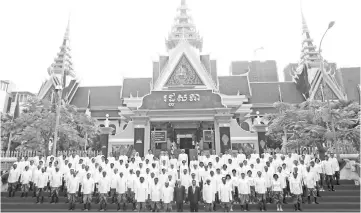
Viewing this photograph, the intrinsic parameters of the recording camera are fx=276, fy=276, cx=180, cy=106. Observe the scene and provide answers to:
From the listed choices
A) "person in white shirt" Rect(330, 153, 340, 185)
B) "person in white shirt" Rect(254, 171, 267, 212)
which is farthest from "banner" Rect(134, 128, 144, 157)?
"person in white shirt" Rect(330, 153, 340, 185)

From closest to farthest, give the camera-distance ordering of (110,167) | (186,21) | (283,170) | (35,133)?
1. (283,170)
2. (110,167)
3. (35,133)
4. (186,21)

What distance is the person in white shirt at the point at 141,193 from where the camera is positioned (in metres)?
9.38

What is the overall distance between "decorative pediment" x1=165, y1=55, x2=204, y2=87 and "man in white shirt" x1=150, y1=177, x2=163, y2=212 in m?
15.8

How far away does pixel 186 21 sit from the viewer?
42.8 meters

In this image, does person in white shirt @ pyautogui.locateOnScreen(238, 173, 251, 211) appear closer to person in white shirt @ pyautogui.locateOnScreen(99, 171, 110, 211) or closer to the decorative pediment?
person in white shirt @ pyautogui.locateOnScreen(99, 171, 110, 211)

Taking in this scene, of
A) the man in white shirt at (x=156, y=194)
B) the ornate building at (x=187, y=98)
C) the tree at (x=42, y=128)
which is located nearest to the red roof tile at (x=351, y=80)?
the ornate building at (x=187, y=98)

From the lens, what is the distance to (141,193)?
→ 938 cm

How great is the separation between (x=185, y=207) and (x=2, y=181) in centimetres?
805

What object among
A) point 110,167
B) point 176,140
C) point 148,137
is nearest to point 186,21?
point 176,140

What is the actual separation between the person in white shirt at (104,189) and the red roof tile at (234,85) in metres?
24.3

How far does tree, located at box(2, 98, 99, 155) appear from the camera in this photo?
61.5ft

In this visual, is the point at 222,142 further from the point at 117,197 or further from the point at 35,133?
the point at 35,133

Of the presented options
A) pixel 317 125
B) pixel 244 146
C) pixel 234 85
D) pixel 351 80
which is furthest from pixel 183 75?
pixel 351 80

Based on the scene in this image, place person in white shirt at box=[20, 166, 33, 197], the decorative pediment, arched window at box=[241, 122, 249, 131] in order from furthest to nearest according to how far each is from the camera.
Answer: arched window at box=[241, 122, 249, 131], the decorative pediment, person in white shirt at box=[20, 166, 33, 197]
